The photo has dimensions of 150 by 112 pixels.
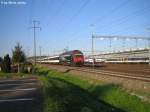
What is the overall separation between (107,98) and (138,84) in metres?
2.31

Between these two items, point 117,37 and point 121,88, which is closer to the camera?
point 121,88

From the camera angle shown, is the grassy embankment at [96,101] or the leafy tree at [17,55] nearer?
the grassy embankment at [96,101]

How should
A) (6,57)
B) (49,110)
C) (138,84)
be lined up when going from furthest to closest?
(6,57)
(138,84)
(49,110)

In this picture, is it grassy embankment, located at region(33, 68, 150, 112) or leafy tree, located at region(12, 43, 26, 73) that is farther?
leafy tree, located at region(12, 43, 26, 73)

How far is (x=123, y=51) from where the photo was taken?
77.7 metres

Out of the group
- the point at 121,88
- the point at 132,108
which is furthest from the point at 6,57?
the point at 132,108

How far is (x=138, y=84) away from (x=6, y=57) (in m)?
39.1

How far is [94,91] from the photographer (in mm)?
21047

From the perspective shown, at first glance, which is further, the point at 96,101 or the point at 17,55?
the point at 17,55

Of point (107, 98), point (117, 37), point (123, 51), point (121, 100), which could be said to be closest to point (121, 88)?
point (107, 98)

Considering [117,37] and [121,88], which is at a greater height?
[117,37]

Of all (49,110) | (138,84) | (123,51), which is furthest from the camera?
(123,51)

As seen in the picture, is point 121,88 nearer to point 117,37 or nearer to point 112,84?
point 112,84

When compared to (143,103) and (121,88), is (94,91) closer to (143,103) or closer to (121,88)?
(121,88)
